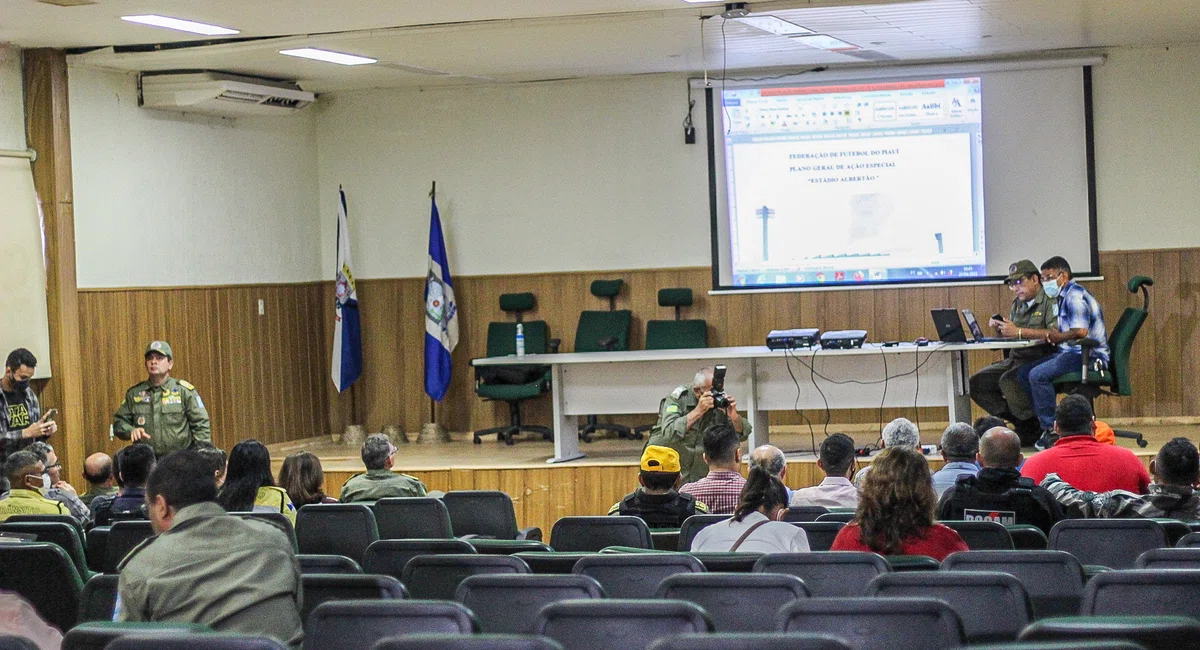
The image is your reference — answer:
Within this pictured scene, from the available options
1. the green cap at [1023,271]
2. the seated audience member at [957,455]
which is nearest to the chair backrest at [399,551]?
the seated audience member at [957,455]

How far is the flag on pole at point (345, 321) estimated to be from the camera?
38.1ft

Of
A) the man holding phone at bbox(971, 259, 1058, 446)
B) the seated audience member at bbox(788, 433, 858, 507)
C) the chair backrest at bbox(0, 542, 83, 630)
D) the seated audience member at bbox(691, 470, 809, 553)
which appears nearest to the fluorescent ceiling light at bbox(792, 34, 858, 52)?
the man holding phone at bbox(971, 259, 1058, 446)

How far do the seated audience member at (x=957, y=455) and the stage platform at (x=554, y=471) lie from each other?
8.43 feet

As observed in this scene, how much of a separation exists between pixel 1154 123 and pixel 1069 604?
7888 mm

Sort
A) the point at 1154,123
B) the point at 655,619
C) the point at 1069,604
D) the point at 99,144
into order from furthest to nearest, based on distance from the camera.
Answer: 1. the point at 1154,123
2. the point at 99,144
3. the point at 1069,604
4. the point at 655,619

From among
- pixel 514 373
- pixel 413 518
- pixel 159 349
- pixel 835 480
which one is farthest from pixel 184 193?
pixel 835 480

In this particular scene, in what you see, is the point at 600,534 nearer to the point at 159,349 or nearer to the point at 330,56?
the point at 159,349

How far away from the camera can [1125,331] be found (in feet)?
29.4

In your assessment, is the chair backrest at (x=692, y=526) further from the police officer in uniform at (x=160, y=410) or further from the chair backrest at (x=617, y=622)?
the police officer in uniform at (x=160, y=410)

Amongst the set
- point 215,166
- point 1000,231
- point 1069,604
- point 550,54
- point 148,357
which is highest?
point 550,54

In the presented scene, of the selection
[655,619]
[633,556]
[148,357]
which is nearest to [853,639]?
[655,619]

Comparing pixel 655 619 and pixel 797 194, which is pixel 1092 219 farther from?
pixel 655 619

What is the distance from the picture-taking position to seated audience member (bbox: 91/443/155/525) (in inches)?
228

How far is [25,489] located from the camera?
586 cm
